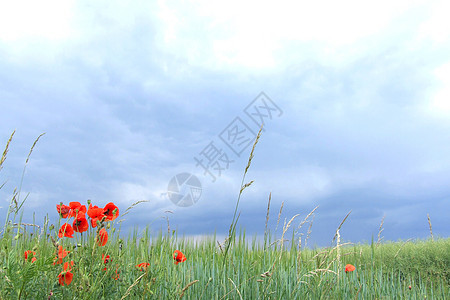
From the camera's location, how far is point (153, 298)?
3.11 metres

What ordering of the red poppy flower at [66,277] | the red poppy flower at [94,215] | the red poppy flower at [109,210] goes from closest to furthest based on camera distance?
the red poppy flower at [66,277] < the red poppy flower at [94,215] < the red poppy flower at [109,210]

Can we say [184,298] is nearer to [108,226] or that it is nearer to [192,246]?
[108,226]

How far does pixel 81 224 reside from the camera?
2861mm

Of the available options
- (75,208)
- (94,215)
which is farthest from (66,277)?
(75,208)

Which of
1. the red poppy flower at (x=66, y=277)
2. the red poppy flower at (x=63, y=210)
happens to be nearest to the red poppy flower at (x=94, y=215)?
the red poppy flower at (x=63, y=210)

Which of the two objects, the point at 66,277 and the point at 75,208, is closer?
the point at 66,277

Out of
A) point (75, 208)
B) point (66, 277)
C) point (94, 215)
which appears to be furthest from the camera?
point (75, 208)

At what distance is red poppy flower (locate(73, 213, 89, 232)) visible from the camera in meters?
2.81

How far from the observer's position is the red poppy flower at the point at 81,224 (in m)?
2.81

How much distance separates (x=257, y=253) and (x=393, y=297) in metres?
2.01

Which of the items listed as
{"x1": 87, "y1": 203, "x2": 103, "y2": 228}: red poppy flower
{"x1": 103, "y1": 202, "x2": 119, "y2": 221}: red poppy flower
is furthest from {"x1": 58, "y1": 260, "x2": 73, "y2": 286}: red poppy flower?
{"x1": 103, "y1": 202, "x2": 119, "y2": 221}: red poppy flower

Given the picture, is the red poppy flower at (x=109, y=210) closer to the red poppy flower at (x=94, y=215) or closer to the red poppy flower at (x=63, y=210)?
the red poppy flower at (x=94, y=215)

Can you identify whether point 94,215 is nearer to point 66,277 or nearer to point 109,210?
point 109,210

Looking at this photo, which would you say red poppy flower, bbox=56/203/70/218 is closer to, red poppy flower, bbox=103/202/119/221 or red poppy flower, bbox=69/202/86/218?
red poppy flower, bbox=69/202/86/218
